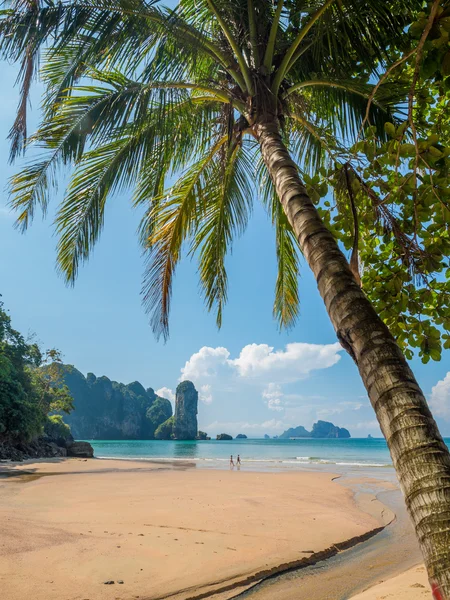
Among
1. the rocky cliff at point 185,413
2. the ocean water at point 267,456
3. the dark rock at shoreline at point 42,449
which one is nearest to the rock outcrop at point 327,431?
the rocky cliff at point 185,413

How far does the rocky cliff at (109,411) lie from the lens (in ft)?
426

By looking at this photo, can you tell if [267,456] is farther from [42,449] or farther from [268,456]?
[42,449]

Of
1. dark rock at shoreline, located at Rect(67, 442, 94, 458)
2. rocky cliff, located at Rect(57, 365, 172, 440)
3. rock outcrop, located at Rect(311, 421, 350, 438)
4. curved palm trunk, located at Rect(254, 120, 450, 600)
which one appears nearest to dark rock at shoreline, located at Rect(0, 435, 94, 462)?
dark rock at shoreline, located at Rect(67, 442, 94, 458)

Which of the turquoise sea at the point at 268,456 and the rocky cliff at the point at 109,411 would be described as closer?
the turquoise sea at the point at 268,456

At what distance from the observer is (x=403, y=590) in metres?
3.64

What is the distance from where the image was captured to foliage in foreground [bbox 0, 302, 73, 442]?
20.6 m

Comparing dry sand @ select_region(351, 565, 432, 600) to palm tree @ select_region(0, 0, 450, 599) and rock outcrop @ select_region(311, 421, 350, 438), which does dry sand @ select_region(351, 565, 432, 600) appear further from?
rock outcrop @ select_region(311, 421, 350, 438)

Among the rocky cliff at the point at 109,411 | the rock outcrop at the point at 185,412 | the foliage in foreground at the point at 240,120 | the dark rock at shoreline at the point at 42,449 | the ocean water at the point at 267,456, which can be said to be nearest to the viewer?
the foliage in foreground at the point at 240,120

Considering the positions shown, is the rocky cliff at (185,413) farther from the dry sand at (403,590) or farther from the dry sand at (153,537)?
the dry sand at (403,590)

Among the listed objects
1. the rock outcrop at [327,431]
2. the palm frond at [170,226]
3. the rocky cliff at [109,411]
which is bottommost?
the rock outcrop at [327,431]

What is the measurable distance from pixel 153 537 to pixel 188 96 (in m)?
5.26

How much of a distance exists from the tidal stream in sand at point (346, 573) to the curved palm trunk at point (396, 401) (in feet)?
10.6

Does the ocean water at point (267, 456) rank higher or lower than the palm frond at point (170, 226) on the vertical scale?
lower

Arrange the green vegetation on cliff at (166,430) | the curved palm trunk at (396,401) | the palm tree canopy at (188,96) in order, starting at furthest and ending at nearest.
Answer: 1. the green vegetation on cliff at (166,430)
2. the palm tree canopy at (188,96)
3. the curved palm trunk at (396,401)
